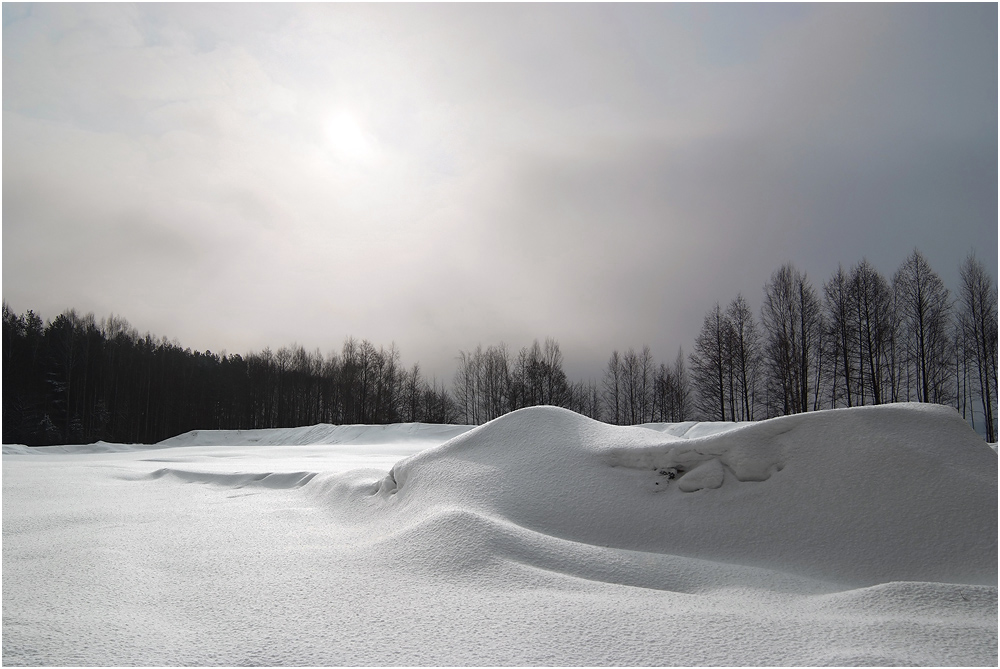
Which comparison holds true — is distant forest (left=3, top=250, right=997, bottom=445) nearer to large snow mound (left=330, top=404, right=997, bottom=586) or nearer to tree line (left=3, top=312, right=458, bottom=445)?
tree line (left=3, top=312, right=458, bottom=445)

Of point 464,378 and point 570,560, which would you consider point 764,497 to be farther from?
point 464,378

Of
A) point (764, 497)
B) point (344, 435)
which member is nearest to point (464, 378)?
Answer: point (344, 435)

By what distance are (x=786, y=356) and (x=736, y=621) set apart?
2158cm

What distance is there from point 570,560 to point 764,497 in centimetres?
109

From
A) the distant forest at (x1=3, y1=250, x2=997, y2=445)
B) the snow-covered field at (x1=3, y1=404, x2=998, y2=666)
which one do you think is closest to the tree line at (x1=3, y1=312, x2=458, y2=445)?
the distant forest at (x1=3, y1=250, x2=997, y2=445)

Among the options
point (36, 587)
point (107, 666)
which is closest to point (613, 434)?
point (107, 666)

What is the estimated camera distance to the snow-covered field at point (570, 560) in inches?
58.4

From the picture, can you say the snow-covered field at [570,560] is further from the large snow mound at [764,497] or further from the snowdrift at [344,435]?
the snowdrift at [344,435]

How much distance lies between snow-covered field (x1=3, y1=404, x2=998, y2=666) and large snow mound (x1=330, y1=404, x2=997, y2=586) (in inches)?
0.4

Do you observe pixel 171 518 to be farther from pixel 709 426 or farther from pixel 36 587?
pixel 709 426

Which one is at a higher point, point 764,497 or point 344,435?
point 764,497

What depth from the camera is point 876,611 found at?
1.69m

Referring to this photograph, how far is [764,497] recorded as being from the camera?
8.23 ft

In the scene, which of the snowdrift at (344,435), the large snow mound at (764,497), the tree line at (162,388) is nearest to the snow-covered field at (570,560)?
the large snow mound at (764,497)
